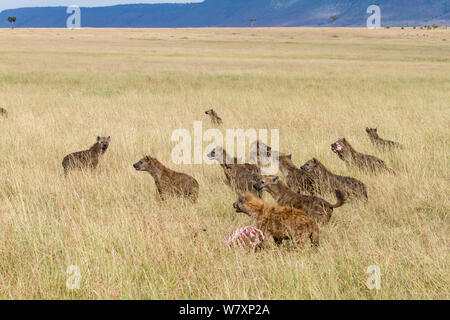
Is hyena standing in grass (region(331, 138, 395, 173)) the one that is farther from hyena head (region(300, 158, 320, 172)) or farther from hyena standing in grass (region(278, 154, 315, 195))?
hyena standing in grass (region(278, 154, 315, 195))

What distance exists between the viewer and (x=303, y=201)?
6.46 metres

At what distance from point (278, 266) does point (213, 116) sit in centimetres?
1034

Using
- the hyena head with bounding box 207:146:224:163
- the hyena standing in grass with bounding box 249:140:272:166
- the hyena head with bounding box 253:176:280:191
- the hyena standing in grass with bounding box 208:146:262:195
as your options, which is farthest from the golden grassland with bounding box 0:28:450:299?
the hyena standing in grass with bounding box 249:140:272:166

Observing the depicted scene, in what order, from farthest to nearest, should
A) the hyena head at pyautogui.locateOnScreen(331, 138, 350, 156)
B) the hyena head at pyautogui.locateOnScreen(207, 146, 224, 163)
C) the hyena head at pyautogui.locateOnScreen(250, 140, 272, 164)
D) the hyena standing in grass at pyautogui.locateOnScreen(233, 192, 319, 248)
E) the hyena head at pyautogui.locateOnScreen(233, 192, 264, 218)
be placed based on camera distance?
the hyena head at pyautogui.locateOnScreen(331, 138, 350, 156)
the hyena head at pyautogui.locateOnScreen(250, 140, 272, 164)
the hyena head at pyautogui.locateOnScreen(207, 146, 224, 163)
the hyena head at pyautogui.locateOnScreen(233, 192, 264, 218)
the hyena standing in grass at pyautogui.locateOnScreen(233, 192, 319, 248)

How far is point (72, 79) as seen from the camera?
27766 millimetres

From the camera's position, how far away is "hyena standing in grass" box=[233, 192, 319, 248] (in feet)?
17.2

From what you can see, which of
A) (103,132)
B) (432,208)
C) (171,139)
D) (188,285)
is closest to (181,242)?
(188,285)

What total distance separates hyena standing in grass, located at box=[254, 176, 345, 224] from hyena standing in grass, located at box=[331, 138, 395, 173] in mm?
2713

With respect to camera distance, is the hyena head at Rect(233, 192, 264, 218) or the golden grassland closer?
the golden grassland

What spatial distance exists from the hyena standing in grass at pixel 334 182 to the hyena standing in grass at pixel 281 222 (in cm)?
209

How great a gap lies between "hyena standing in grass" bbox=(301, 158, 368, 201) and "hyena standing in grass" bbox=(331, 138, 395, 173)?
4.48 ft

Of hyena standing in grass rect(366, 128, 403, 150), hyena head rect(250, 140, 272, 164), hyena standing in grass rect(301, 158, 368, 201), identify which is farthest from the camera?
hyena standing in grass rect(366, 128, 403, 150)

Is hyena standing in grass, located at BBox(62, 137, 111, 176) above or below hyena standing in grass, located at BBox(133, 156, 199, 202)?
above
